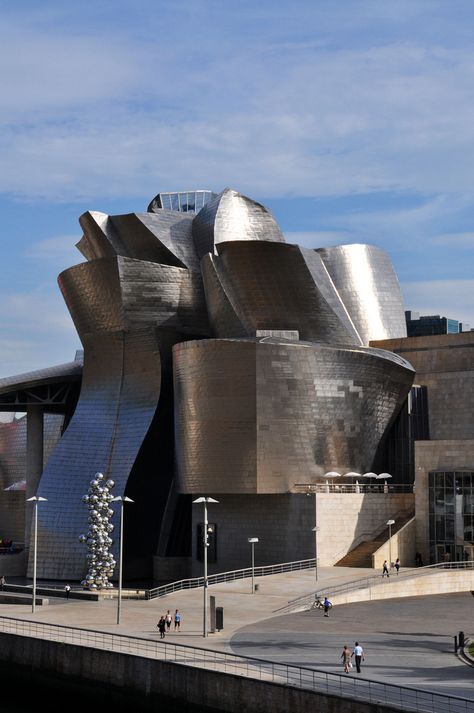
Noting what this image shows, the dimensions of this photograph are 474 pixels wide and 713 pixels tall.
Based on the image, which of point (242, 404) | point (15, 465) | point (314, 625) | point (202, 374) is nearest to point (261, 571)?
point (242, 404)

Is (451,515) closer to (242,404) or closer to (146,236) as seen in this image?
(242,404)

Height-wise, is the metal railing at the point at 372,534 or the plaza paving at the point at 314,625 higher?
the metal railing at the point at 372,534

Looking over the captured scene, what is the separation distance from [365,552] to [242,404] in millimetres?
9056

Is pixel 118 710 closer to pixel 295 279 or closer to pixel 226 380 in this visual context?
pixel 226 380

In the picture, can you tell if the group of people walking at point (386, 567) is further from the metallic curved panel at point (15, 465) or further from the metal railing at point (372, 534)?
the metallic curved panel at point (15, 465)

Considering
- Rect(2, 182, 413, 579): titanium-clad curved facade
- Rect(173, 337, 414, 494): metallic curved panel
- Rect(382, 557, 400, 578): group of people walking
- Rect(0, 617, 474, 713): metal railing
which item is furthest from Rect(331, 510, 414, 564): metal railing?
Rect(0, 617, 474, 713): metal railing

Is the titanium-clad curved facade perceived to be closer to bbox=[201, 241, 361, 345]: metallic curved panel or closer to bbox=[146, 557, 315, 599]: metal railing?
bbox=[201, 241, 361, 345]: metallic curved panel

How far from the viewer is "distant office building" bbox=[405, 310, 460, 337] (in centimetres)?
8744

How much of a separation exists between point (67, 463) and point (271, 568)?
14443mm

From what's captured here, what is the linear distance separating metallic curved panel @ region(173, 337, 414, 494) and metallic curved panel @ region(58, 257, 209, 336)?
590 cm

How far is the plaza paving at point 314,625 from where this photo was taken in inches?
1112

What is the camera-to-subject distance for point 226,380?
2159 inches

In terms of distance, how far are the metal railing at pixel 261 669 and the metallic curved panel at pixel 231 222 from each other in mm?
31688

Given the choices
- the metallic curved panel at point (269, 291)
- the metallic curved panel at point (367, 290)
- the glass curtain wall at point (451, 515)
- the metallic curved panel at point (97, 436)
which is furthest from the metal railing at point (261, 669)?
the metallic curved panel at point (367, 290)
